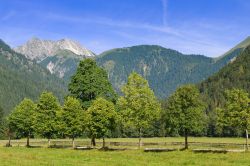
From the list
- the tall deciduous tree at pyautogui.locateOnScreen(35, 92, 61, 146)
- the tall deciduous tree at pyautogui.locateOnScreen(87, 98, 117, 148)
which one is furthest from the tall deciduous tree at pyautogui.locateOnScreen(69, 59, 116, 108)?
the tall deciduous tree at pyautogui.locateOnScreen(87, 98, 117, 148)

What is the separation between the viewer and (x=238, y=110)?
76.5m

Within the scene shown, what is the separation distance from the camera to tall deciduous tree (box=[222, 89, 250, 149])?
→ 75.4 meters

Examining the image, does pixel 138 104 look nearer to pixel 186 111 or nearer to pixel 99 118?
pixel 99 118

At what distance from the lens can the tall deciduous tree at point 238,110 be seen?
2970 inches

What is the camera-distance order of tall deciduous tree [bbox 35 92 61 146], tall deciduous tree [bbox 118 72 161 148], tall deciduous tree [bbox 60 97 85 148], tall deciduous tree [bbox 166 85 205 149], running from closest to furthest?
tall deciduous tree [bbox 166 85 205 149], tall deciduous tree [bbox 118 72 161 148], tall deciduous tree [bbox 60 97 85 148], tall deciduous tree [bbox 35 92 61 146]

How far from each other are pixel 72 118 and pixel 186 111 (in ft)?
74.9

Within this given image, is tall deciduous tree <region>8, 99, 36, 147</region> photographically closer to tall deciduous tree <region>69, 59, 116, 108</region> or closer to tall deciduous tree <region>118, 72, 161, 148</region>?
tall deciduous tree <region>69, 59, 116, 108</region>

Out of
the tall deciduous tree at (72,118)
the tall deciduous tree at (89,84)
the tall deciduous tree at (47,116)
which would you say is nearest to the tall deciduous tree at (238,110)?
the tall deciduous tree at (89,84)

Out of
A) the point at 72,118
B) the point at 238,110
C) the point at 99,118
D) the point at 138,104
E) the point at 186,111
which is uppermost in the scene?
the point at 138,104

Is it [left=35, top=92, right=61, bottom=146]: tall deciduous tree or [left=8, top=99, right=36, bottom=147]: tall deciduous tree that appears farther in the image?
[left=8, top=99, right=36, bottom=147]: tall deciduous tree

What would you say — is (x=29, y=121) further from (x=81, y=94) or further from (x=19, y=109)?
(x=81, y=94)

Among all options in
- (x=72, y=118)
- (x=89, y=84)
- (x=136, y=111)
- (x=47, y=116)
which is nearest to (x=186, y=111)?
(x=136, y=111)

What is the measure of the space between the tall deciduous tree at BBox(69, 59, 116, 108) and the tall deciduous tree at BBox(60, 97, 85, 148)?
16.1ft

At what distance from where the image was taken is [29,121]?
105875 mm
